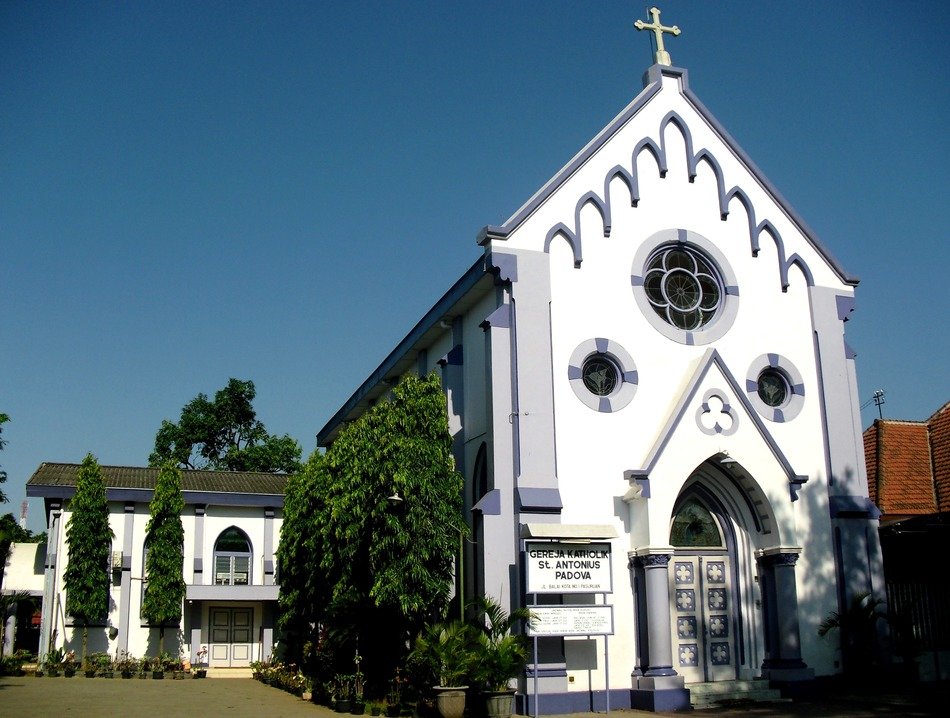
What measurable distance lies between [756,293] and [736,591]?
6645 millimetres

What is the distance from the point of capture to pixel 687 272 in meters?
22.3

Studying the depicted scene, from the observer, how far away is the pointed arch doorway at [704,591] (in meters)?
20.4

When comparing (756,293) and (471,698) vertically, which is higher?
(756,293)

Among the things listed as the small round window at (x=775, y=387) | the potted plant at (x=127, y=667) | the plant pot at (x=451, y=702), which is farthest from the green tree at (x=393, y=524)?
the potted plant at (x=127, y=667)

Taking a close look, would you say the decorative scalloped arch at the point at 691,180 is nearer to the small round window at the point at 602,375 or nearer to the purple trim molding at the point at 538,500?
the small round window at the point at 602,375

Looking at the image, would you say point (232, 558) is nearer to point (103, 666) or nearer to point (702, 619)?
point (103, 666)

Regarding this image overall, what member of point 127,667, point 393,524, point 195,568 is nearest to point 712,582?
point 393,524

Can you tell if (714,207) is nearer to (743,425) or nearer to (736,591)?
(743,425)

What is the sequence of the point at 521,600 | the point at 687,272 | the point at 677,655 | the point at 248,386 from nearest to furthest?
the point at 521,600 → the point at 677,655 → the point at 687,272 → the point at 248,386

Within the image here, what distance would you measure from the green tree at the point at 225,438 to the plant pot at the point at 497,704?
1828 inches

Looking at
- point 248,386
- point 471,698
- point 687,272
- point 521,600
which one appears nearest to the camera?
point 471,698

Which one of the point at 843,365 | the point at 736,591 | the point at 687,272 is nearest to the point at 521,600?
the point at 736,591

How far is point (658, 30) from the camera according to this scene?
2372 centimetres

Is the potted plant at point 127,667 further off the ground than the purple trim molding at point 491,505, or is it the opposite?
the purple trim molding at point 491,505
